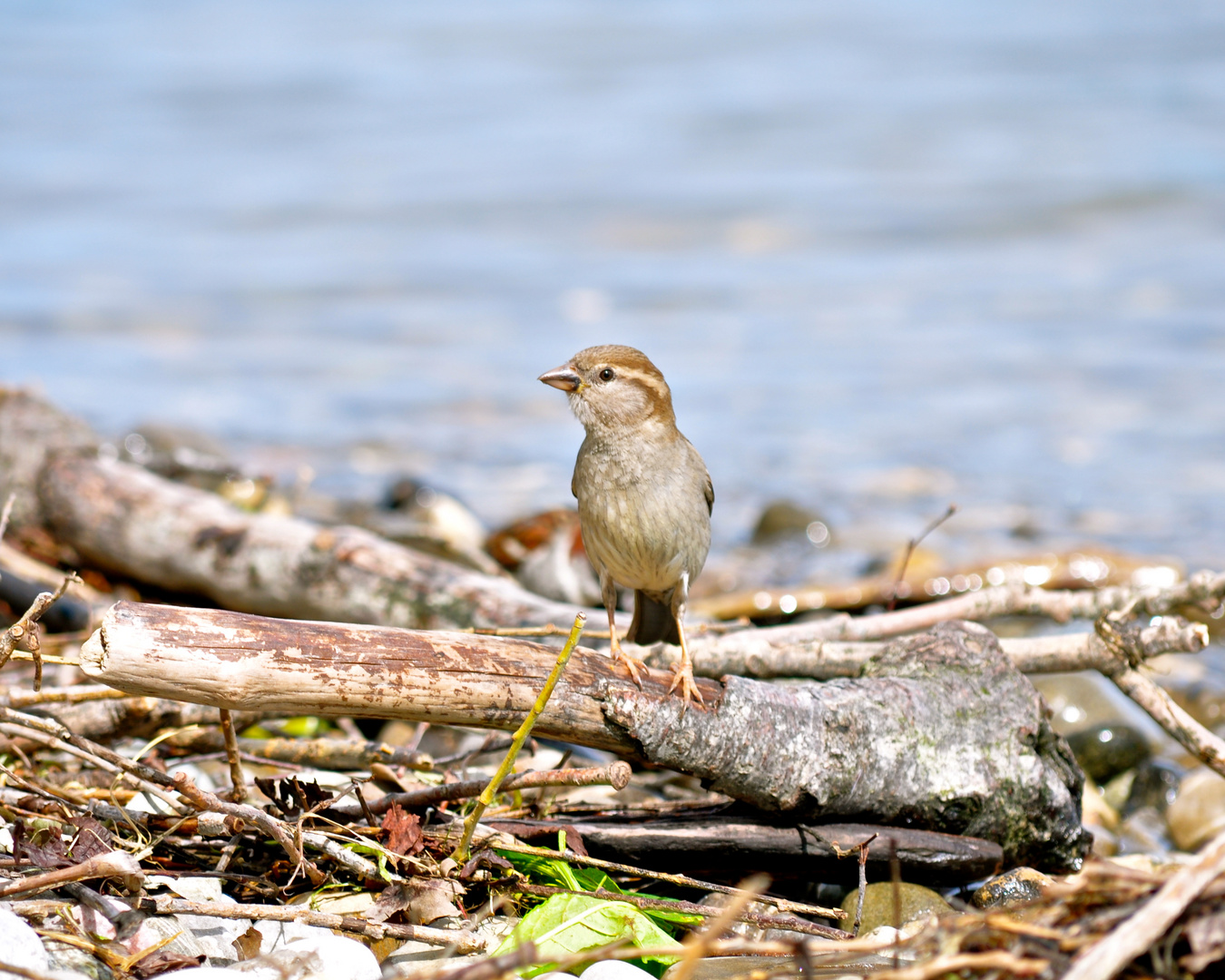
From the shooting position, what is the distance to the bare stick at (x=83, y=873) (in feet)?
8.82

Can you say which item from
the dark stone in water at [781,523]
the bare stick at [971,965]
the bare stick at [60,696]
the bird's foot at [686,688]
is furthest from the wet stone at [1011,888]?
the dark stone in water at [781,523]

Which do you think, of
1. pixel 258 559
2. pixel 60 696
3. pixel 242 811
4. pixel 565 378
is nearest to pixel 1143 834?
pixel 565 378

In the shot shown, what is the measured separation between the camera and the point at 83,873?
2.71m

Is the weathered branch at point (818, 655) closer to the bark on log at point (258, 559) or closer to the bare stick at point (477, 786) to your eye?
the bark on log at point (258, 559)

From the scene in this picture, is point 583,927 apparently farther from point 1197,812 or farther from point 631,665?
point 1197,812

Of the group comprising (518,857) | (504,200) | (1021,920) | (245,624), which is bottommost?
(518,857)

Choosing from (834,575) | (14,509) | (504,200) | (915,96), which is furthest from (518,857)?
(915,96)

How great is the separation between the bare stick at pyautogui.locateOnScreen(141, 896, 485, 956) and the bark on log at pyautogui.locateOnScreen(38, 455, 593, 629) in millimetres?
2213

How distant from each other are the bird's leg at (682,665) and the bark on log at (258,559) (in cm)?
82

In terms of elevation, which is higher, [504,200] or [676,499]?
[504,200]

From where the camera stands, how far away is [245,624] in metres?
2.94

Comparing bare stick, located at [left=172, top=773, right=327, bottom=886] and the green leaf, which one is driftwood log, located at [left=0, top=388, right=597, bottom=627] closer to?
the green leaf

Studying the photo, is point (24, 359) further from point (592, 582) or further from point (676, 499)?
point (676, 499)

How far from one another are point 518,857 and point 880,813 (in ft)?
3.53
